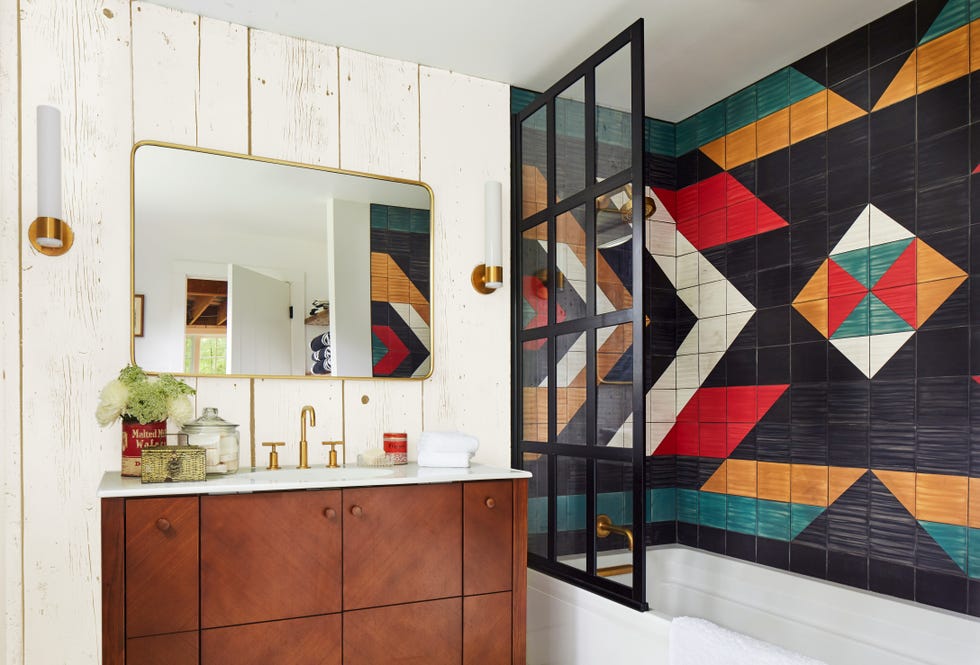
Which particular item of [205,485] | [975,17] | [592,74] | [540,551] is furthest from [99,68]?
[975,17]

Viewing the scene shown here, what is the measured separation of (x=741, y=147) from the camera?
9.68ft

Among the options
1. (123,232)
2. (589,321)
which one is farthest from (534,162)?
(123,232)

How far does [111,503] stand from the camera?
1.61 metres

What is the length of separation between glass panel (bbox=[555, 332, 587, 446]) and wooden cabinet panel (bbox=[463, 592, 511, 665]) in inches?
23.9

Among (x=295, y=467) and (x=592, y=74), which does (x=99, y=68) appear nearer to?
(x=295, y=467)

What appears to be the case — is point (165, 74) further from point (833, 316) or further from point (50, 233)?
point (833, 316)

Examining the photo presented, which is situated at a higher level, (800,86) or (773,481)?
(800,86)

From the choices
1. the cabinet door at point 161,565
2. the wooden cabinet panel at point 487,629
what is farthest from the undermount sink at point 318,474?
the wooden cabinet panel at point 487,629

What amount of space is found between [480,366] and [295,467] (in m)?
0.78

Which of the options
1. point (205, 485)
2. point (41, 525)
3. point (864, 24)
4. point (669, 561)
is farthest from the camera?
point (669, 561)

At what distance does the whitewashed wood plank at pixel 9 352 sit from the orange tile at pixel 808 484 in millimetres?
2534

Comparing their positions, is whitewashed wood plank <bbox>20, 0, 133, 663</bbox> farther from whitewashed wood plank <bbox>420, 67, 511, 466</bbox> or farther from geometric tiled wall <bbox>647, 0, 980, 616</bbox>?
geometric tiled wall <bbox>647, 0, 980, 616</bbox>

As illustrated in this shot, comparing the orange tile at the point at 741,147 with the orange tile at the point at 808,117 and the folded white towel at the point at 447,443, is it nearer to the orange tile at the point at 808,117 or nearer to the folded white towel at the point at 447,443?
the orange tile at the point at 808,117

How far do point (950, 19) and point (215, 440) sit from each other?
2.53m
